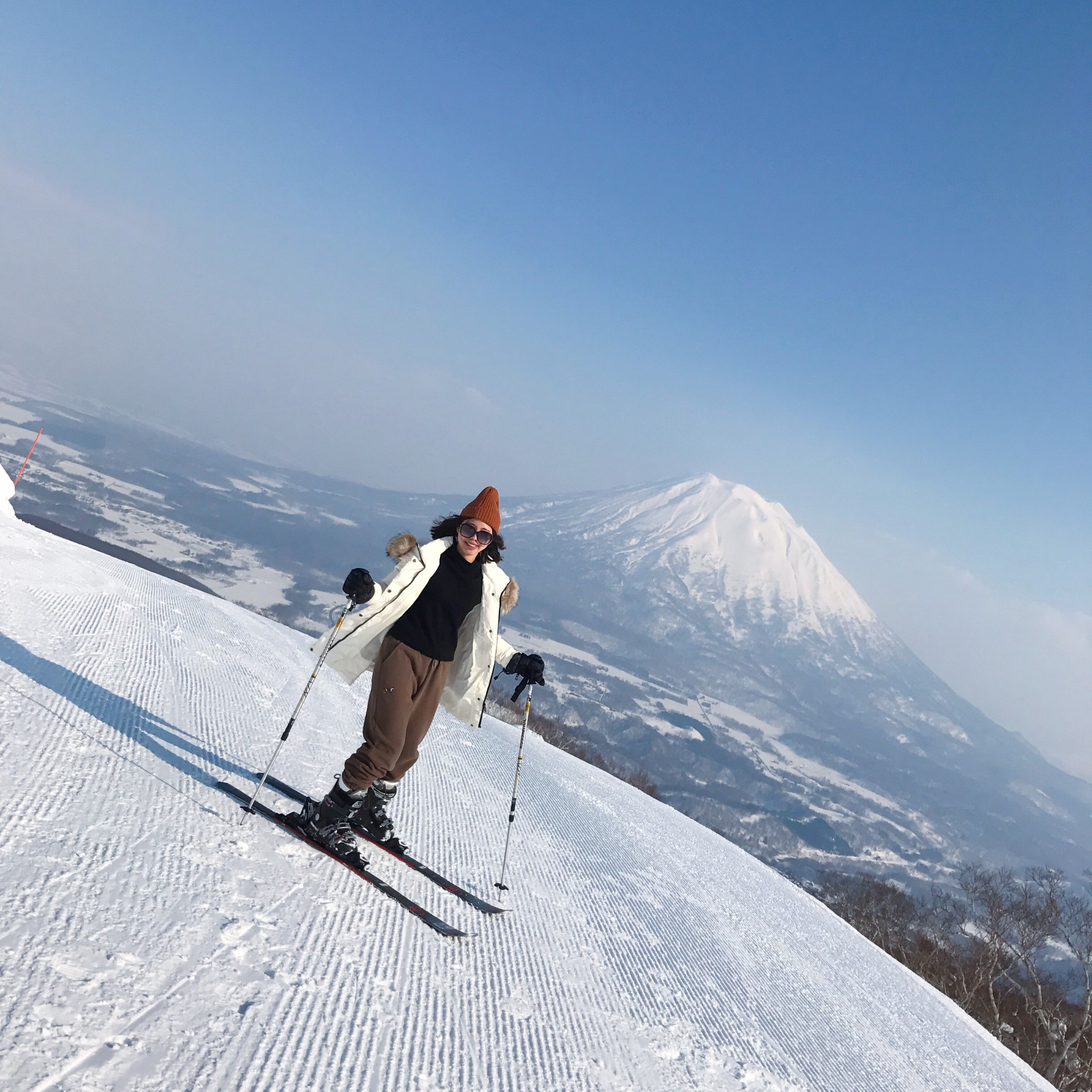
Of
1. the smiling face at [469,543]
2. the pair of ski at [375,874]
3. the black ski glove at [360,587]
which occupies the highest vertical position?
the smiling face at [469,543]

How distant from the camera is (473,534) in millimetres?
3963

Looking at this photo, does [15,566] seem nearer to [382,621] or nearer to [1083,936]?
[382,621]

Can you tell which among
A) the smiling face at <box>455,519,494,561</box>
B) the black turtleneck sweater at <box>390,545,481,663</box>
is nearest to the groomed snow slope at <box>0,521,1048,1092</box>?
the black turtleneck sweater at <box>390,545,481,663</box>

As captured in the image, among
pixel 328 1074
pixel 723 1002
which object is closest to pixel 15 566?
pixel 328 1074

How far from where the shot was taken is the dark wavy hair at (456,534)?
13.3 ft

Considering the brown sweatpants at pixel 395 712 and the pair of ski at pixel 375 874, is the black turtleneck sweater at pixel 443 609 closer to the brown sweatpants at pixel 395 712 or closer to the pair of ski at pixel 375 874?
the brown sweatpants at pixel 395 712

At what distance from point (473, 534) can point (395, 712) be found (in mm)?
1040

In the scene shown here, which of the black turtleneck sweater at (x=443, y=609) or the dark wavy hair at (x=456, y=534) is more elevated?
the dark wavy hair at (x=456, y=534)

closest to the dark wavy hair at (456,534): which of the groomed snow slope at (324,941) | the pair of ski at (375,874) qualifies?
the pair of ski at (375,874)

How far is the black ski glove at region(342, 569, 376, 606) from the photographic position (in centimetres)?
349

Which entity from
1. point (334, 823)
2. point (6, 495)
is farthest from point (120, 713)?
point (6, 495)

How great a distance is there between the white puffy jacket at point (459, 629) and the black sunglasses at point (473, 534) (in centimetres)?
10

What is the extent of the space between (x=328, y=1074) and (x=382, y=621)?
2057mm

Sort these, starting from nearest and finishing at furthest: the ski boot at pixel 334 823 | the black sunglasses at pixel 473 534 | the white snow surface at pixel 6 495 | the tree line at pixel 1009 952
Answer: the ski boot at pixel 334 823
the black sunglasses at pixel 473 534
the white snow surface at pixel 6 495
the tree line at pixel 1009 952
